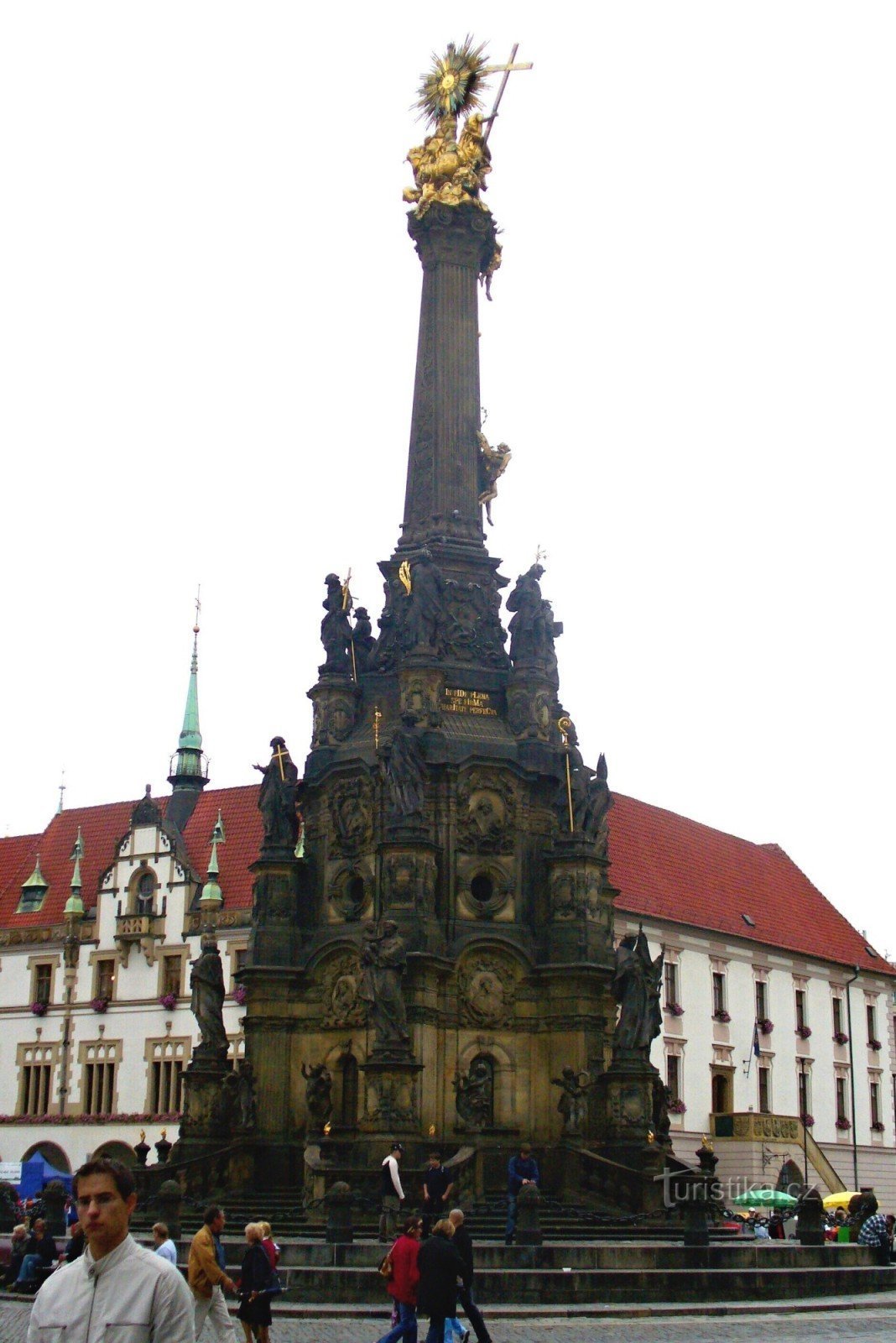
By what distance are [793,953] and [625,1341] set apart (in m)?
45.4

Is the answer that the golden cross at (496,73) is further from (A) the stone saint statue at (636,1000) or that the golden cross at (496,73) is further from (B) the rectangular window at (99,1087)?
(B) the rectangular window at (99,1087)

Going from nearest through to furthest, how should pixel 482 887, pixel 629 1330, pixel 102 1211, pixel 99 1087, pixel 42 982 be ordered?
1. pixel 102 1211
2. pixel 629 1330
3. pixel 482 887
4. pixel 99 1087
5. pixel 42 982

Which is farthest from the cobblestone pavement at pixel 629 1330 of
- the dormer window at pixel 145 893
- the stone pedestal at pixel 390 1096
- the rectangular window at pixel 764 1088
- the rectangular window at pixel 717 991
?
the rectangular window at pixel 764 1088

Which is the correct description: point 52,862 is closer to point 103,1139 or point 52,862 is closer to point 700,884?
point 103,1139

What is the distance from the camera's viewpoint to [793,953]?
6159cm

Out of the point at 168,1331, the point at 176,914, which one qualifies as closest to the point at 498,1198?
the point at 168,1331

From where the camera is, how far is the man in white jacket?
18.8 feet

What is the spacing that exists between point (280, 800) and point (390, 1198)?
9.33 metres

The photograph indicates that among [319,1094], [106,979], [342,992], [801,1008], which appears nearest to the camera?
[319,1094]

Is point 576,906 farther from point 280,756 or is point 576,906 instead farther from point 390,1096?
point 280,756

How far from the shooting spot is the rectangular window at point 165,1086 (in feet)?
177

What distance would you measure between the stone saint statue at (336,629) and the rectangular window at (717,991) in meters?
28.8

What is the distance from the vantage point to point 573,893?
30.2m

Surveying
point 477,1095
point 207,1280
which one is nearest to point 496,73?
point 477,1095
